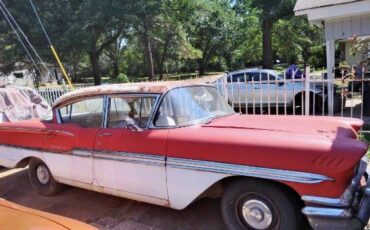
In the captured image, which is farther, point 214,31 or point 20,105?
point 214,31

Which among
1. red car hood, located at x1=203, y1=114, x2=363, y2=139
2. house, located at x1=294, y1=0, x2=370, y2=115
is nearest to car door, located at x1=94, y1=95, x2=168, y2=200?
red car hood, located at x1=203, y1=114, x2=363, y2=139

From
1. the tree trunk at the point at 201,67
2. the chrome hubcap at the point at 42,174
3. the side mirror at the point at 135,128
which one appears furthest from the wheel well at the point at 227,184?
the tree trunk at the point at 201,67

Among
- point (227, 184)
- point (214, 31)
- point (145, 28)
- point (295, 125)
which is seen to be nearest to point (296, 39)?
point (214, 31)

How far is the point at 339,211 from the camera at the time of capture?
316cm

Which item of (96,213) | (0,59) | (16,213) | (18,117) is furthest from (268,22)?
(16,213)

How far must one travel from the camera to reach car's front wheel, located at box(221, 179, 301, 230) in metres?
3.44

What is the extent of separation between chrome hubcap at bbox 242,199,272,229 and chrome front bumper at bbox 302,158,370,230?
1.27 ft

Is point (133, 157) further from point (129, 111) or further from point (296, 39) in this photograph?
point (296, 39)

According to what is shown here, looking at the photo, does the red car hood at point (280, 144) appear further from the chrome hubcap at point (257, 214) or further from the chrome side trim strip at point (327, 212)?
the chrome hubcap at point (257, 214)

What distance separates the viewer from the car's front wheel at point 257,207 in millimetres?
3436

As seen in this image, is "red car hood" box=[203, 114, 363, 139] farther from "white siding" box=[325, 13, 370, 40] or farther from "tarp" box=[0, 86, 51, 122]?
"white siding" box=[325, 13, 370, 40]

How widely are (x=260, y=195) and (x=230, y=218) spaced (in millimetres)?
410

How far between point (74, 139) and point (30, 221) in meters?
2.49

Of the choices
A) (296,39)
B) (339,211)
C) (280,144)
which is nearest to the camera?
(339,211)
